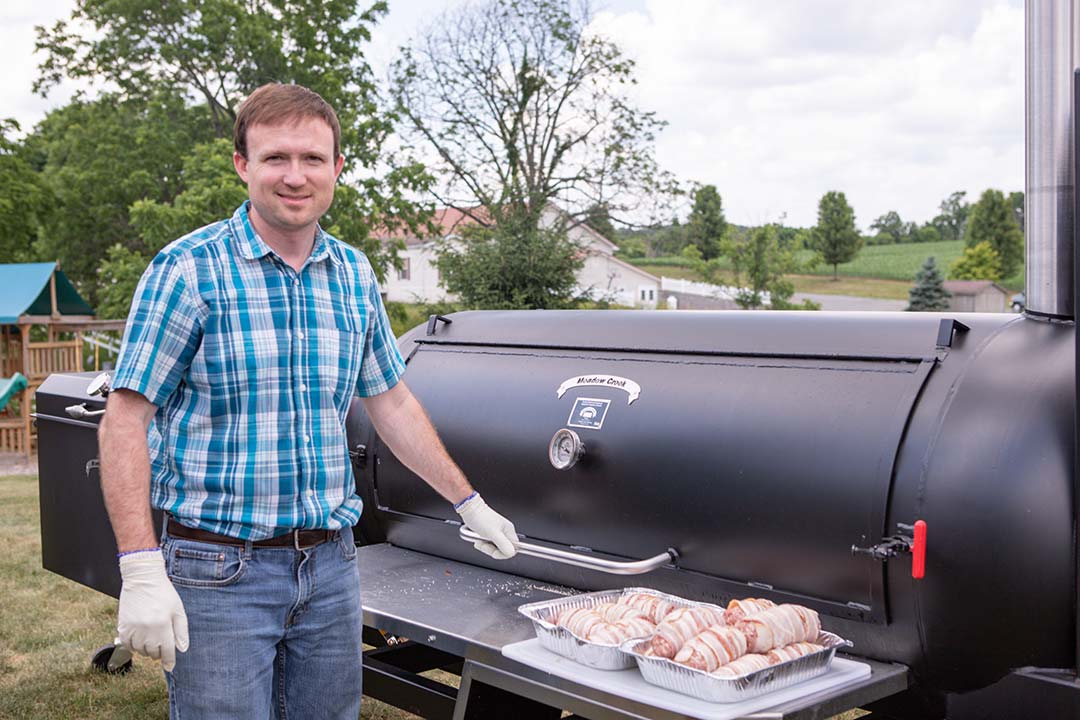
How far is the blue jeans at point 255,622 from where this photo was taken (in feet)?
7.34

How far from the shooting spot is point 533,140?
27250mm

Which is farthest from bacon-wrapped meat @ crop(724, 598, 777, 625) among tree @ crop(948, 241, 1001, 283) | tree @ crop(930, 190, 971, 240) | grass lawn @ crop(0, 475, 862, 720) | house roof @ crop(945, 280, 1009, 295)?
tree @ crop(930, 190, 971, 240)

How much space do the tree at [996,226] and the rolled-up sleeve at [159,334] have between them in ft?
206

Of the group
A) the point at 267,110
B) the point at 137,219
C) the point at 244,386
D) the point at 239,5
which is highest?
the point at 239,5

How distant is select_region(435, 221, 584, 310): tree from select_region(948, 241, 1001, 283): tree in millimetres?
43582

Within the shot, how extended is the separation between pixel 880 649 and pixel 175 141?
22777 millimetres

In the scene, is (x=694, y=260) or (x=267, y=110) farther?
(x=694, y=260)

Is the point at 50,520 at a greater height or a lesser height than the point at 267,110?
lesser

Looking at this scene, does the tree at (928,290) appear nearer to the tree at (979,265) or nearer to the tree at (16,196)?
the tree at (979,265)

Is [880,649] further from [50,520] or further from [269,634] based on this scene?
[50,520]

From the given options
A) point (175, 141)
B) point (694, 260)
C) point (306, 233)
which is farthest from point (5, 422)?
point (694, 260)

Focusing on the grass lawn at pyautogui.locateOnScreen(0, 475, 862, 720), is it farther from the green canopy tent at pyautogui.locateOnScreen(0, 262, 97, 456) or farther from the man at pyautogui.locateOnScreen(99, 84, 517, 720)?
the green canopy tent at pyautogui.locateOnScreen(0, 262, 97, 456)

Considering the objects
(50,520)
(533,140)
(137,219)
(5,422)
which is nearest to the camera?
(50,520)

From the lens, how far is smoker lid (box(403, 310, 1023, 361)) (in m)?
2.75
